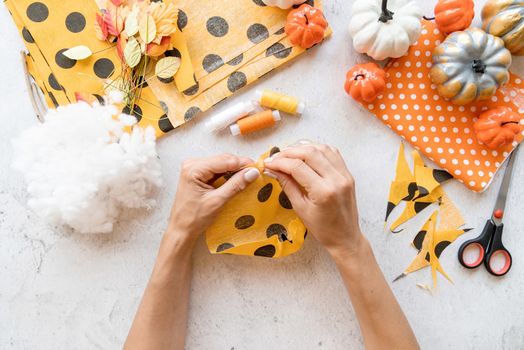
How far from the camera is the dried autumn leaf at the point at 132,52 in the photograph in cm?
113

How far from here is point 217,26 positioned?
119 cm

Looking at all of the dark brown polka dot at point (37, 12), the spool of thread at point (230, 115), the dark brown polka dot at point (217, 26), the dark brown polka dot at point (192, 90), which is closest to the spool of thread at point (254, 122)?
the spool of thread at point (230, 115)

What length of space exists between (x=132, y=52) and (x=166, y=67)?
0.09m

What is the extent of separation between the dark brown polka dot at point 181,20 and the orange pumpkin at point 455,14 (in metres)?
0.65

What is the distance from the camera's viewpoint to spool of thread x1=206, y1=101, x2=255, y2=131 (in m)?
1.16

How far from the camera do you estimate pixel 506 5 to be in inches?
44.1

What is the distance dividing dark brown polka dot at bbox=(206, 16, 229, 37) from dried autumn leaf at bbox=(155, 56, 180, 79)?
0.13 m

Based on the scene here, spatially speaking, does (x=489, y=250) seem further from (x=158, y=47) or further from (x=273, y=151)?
(x=158, y=47)

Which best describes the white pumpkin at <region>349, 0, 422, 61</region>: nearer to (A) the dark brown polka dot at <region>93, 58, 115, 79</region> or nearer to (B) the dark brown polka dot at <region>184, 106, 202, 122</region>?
(B) the dark brown polka dot at <region>184, 106, 202, 122</region>

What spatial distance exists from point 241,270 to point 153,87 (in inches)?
20.9

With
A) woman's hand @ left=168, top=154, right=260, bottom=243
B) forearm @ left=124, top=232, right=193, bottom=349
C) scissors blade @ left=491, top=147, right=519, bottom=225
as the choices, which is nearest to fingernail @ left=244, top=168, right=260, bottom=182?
woman's hand @ left=168, top=154, right=260, bottom=243

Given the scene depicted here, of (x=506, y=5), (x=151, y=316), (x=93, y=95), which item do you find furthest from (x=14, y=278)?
(x=506, y=5)

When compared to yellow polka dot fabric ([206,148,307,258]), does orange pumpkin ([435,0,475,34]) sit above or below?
above

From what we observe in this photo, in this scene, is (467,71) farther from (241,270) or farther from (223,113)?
(241,270)
